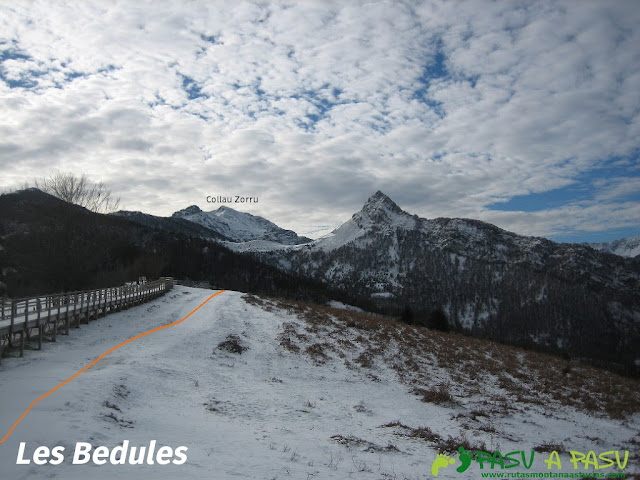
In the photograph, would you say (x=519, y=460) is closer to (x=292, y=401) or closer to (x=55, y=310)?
(x=292, y=401)

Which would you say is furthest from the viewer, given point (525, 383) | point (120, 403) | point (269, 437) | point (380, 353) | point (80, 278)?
point (80, 278)

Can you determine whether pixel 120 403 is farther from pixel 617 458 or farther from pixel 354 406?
pixel 617 458

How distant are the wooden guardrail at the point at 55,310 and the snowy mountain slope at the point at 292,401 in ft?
3.23

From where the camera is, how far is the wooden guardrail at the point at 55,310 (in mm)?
15680

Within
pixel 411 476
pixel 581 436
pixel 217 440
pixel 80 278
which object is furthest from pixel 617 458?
pixel 80 278

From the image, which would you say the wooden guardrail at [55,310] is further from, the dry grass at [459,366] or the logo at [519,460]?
the logo at [519,460]

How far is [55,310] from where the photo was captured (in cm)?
1964

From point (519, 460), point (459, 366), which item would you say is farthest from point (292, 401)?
point (459, 366)

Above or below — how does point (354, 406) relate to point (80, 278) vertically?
below

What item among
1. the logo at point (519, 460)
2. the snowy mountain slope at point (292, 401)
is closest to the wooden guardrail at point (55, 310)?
the snowy mountain slope at point (292, 401)

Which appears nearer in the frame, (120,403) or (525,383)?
(120,403)

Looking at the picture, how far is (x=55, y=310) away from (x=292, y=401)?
12665mm

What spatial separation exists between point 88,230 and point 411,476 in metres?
38.8

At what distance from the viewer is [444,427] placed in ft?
43.6
